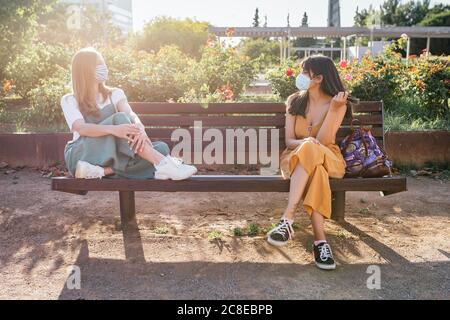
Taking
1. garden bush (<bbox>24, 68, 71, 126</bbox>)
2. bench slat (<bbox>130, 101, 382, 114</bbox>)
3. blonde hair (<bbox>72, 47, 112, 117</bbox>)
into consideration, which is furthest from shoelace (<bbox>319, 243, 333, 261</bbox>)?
garden bush (<bbox>24, 68, 71, 126</bbox>)

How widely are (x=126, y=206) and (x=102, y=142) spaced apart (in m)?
0.72

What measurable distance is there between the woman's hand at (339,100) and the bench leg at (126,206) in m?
1.77

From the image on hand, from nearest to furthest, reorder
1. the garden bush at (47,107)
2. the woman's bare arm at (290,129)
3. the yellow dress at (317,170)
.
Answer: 1. the yellow dress at (317,170)
2. the woman's bare arm at (290,129)
3. the garden bush at (47,107)

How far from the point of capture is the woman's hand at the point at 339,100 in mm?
3713

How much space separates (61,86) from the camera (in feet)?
24.2

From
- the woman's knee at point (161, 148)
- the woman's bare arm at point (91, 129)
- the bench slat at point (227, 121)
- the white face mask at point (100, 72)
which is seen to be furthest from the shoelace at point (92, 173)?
the bench slat at point (227, 121)

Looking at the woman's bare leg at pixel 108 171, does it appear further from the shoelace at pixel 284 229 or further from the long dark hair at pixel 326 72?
the long dark hair at pixel 326 72

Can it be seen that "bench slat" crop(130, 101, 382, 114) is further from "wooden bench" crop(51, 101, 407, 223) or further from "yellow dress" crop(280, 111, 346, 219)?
"yellow dress" crop(280, 111, 346, 219)

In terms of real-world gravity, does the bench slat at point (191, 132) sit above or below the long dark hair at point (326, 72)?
below

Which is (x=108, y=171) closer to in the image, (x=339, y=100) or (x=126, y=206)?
(x=126, y=206)

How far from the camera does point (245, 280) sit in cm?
321

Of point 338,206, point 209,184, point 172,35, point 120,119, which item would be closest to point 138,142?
point 120,119

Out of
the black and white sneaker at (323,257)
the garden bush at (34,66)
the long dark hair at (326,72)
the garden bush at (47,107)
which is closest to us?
the black and white sneaker at (323,257)
